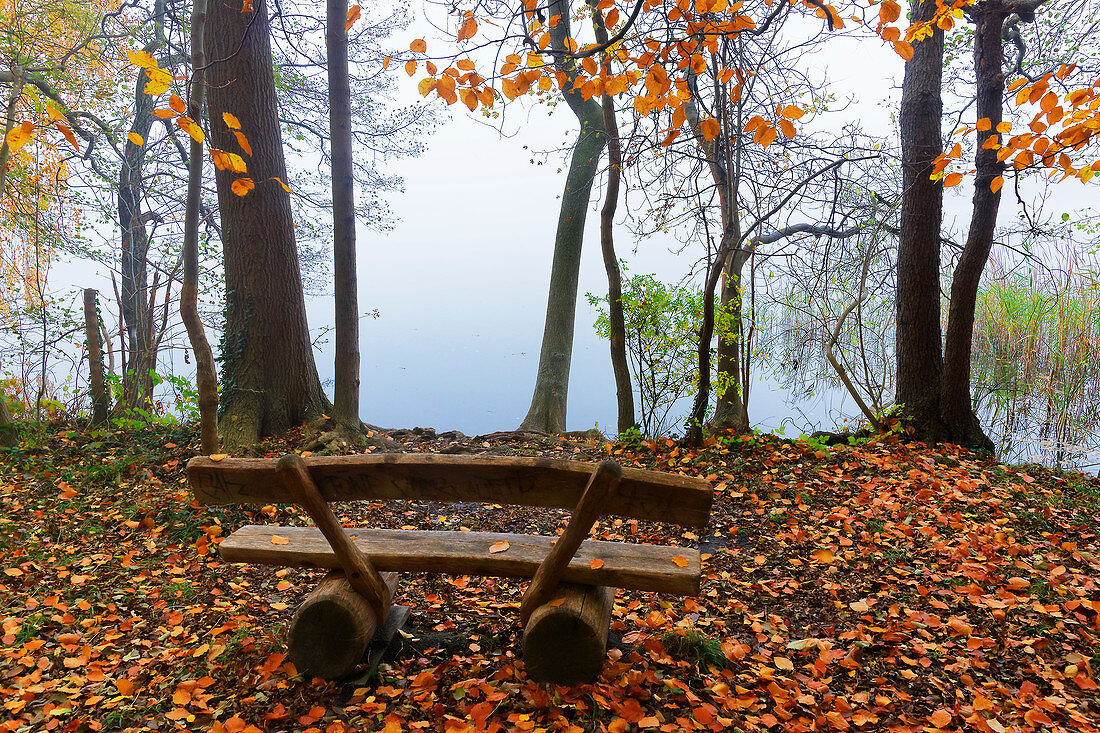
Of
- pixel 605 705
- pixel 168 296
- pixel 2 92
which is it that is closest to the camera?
pixel 605 705

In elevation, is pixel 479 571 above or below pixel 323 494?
below

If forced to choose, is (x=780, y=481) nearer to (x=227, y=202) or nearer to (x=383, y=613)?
(x=383, y=613)

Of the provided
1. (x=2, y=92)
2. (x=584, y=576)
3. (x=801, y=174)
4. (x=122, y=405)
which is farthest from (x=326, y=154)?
(x=584, y=576)

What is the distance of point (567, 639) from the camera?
2.33 m

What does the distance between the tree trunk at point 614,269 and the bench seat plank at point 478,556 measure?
10.7ft

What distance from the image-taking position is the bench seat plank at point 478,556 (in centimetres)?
234

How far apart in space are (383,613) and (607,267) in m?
3.74

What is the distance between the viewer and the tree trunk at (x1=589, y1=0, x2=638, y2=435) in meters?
5.25

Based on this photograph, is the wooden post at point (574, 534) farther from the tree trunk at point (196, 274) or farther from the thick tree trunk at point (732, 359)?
the thick tree trunk at point (732, 359)

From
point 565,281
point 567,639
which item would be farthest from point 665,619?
point 565,281

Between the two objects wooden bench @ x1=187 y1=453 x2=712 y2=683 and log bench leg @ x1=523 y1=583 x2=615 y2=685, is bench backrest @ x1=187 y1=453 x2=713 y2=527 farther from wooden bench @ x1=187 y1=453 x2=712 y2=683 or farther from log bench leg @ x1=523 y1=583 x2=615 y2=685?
log bench leg @ x1=523 y1=583 x2=615 y2=685

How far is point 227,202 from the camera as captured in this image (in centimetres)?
602

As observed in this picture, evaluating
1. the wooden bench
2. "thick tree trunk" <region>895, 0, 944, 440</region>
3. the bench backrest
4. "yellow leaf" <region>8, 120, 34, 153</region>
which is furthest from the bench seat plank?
"thick tree trunk" <region>895, 0, 944, 440</region>

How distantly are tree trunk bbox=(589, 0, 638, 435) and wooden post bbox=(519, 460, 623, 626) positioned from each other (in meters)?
3.52
